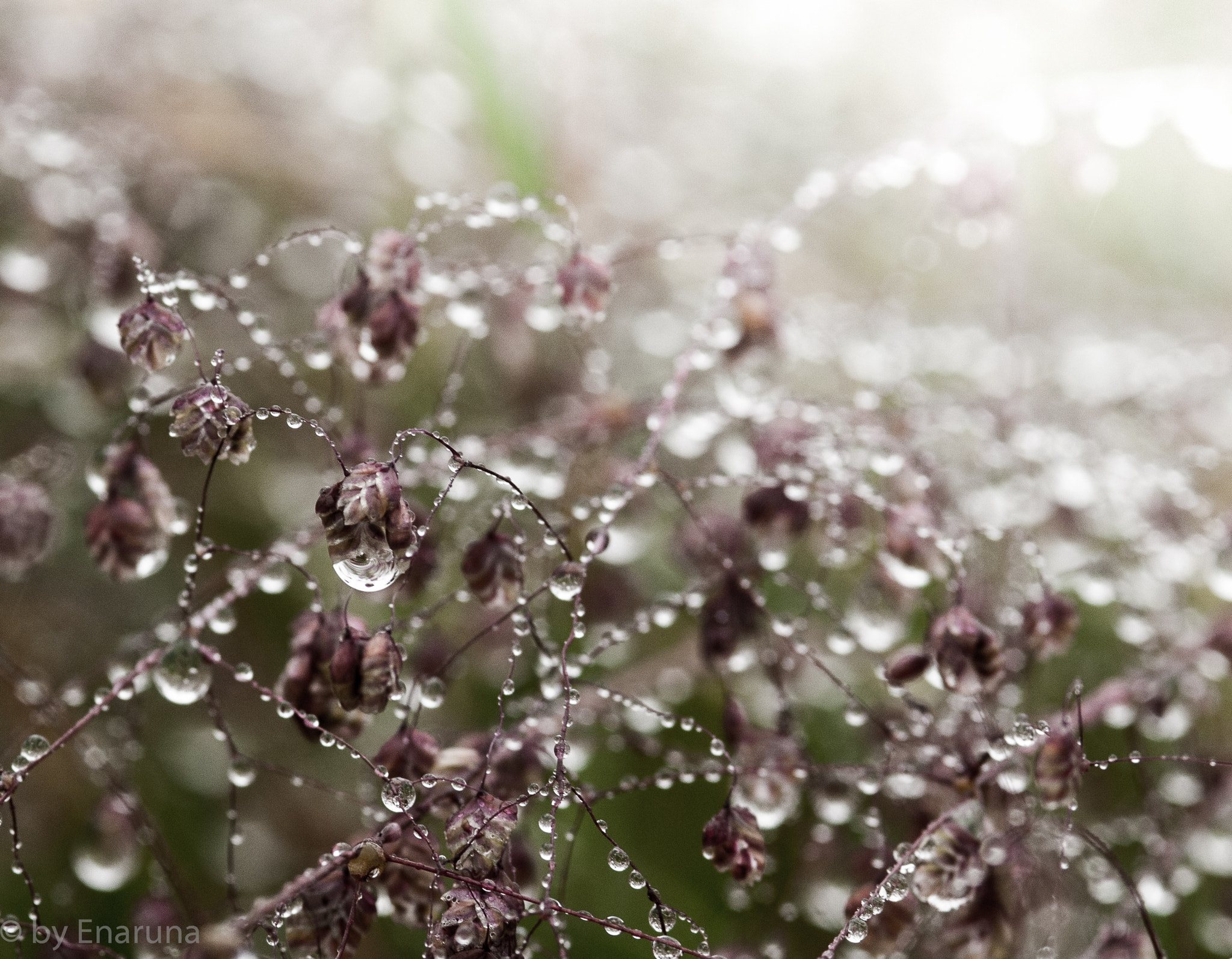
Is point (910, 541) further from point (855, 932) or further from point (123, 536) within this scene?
point (123, 536)

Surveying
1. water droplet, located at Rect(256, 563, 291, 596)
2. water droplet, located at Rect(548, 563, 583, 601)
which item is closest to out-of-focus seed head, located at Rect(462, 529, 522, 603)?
water droplet, located at Rect(548, 563, 583, 601)

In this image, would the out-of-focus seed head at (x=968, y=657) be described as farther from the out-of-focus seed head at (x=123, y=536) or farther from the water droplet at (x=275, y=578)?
the out-of-focus seed head at (x=123, y=536)

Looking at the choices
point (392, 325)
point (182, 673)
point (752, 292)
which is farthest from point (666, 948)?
point (752, 292)

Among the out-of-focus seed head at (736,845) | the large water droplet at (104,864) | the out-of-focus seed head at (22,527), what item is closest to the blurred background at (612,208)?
the large water droplet at (104,864)

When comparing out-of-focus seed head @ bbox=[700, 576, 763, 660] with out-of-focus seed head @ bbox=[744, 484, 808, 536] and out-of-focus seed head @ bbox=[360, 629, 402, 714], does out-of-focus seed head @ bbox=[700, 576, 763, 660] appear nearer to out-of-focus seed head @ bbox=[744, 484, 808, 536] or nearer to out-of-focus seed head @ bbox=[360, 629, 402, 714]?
out-of-focus seed head @ bbox=[744, 484, 808, 536]

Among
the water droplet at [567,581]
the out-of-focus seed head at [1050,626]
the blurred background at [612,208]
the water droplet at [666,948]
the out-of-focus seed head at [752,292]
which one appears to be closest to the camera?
the water droplet at [666,948]

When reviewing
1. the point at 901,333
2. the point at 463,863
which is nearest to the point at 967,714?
the point at 463,863
